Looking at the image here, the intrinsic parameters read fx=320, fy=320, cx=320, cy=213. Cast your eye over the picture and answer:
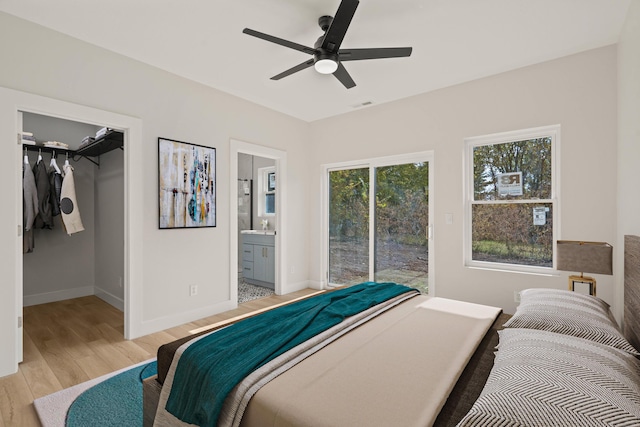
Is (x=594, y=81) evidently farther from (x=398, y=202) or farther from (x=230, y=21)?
(x=230, y=21)

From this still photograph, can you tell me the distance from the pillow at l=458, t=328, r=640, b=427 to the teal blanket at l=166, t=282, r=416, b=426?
84 cm

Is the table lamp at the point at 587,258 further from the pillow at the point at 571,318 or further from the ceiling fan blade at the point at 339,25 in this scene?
the ceiling fan blade at the point at 339,25

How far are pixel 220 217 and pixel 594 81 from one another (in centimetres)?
Answer: 402

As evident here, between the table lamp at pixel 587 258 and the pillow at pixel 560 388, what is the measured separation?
4.24ft

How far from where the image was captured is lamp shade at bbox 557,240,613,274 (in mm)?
2287

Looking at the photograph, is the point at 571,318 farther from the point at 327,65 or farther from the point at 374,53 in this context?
the point at 327,65

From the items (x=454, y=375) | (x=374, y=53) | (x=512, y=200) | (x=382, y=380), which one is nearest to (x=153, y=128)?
(x=374, y=53)

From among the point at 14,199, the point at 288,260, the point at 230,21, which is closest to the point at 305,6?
the point at 230,21

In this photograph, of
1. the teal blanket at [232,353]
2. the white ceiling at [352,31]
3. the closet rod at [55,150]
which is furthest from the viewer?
the closet rod at [55,150]

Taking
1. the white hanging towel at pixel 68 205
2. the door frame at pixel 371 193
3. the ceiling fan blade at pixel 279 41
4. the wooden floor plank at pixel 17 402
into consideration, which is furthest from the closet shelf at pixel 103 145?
the door frame at pixel 371 193

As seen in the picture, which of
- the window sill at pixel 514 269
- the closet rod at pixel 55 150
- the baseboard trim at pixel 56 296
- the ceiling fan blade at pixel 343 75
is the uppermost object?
the ceiling fan blade at pixel 343 75

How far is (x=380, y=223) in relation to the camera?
4457 mm

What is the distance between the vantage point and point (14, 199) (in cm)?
244

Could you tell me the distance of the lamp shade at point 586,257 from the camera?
2.29 m
